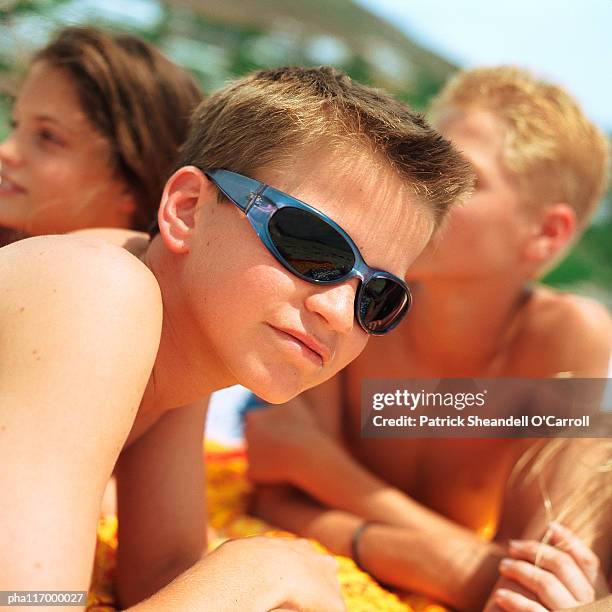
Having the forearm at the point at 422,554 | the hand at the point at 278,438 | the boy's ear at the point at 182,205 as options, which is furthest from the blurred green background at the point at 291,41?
the boy's ear at the point at 182,205

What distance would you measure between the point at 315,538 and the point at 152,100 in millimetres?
1177

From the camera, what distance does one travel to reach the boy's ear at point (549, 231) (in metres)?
2.48

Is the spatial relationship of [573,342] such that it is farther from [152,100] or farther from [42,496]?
[42,496]

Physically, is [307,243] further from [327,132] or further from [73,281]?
[73,281]

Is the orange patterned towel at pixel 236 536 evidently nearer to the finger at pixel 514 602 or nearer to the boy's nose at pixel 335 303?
the finger at pixel 514 602

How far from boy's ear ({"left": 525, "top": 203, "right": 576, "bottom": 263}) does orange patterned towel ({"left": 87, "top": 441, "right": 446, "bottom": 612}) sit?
1.13 meters

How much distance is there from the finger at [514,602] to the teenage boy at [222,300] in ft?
1.03

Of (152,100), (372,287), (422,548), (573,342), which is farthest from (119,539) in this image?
(573,342)

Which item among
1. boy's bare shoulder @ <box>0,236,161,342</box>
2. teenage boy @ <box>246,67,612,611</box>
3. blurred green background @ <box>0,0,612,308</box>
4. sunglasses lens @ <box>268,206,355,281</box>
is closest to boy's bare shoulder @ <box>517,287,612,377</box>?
teenage boy @ <box>246,67,612,611</box>

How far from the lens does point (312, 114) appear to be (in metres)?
1.30

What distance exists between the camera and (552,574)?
1.45 meters

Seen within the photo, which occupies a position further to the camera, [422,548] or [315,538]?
[315,538]

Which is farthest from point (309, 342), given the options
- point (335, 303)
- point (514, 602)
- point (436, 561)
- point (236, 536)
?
point (236, 536)

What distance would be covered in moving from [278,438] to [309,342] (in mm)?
1064
